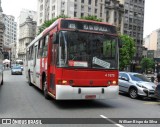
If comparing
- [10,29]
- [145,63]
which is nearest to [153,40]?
[145,63]

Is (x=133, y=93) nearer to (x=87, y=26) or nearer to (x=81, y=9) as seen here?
(x=87, y=26)

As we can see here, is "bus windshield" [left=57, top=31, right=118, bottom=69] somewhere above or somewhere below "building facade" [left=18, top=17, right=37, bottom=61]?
below

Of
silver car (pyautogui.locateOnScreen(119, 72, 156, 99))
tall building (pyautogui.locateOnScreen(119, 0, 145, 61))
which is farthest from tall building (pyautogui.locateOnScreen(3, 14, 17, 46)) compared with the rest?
silver car (pyautogui.locateOnScreen(119, 72, 156, 99))

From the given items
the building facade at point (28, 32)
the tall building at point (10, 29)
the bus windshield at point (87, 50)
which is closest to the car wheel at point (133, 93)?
the bus windshield at point (87, 50)

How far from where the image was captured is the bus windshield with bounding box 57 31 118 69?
10281 millimetres

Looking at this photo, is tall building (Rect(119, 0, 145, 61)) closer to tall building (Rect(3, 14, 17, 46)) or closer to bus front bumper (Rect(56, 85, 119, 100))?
tall building (Rect(3, 14, 17, 46))

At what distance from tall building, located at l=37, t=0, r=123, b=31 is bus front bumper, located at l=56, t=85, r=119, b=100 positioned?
7860 centimetres

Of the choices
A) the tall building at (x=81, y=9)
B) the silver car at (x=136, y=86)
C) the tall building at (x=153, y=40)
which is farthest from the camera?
the tall building at (x=153, y=40)

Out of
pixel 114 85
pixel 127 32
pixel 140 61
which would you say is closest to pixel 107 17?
pixel 127 32

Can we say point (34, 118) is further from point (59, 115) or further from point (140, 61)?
point (140, 61)

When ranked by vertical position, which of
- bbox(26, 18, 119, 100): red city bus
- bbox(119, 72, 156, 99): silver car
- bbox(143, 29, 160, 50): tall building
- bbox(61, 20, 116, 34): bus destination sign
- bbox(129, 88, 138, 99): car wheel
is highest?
bbox(143, 29, 160, 50): tall building

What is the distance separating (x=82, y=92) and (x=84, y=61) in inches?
45.1

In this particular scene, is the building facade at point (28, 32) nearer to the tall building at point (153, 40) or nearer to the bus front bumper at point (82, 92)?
the tall building at point (153, 40)

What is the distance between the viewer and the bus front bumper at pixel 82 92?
1016cm
